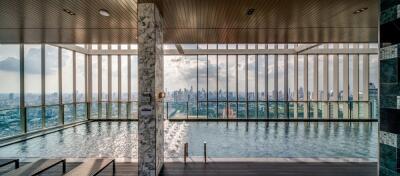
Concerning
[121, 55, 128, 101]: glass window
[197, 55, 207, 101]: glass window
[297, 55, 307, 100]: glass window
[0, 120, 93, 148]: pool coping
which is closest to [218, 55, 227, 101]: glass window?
[197, 55, 207, 101]: glass window

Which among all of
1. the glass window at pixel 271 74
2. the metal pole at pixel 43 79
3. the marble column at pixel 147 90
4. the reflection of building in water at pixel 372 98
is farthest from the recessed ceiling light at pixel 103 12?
the reflection of building in water at pixel 372 98

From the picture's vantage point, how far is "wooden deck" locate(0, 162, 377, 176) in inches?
167

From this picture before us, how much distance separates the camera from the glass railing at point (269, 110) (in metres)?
11.8

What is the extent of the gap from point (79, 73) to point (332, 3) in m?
11.6

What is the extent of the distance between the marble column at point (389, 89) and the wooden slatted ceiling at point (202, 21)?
1525mm

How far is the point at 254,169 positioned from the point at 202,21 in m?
3.60

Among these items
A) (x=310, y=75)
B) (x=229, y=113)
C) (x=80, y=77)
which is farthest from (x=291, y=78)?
(x=80, y=77)

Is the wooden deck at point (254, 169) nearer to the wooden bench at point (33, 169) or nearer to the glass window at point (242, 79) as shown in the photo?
the wooden bench at point (33, 169)

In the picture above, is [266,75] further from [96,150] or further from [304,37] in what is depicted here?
[96,150]

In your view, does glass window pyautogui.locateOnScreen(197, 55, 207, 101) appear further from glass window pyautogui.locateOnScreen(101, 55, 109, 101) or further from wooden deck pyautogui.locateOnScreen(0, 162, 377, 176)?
wooden deck pyautogui.locateOnScreen(0, 162, 377, 176)

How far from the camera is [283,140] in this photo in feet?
24.0

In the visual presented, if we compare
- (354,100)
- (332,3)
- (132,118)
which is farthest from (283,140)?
(132,118)

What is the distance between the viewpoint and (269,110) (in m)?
12.1

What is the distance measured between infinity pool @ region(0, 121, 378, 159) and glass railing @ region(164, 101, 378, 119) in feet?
9.03
